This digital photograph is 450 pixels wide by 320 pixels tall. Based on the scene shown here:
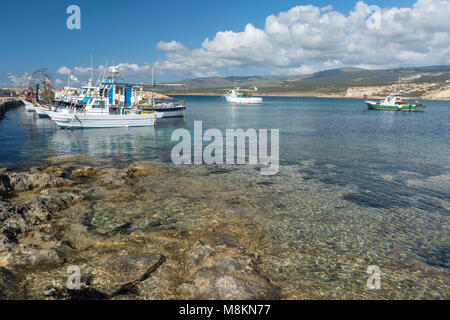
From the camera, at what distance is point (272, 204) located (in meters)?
13.4

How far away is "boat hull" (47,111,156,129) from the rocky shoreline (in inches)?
1253

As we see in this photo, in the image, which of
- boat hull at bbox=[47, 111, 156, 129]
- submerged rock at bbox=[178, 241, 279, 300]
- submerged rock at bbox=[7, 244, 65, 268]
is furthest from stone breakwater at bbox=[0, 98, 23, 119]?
submerged rock at bbox=[178, 241, 279, 300]

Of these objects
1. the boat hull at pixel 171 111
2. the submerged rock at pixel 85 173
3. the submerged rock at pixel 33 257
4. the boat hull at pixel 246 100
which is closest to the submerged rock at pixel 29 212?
the submerged rock at pixel 33 257

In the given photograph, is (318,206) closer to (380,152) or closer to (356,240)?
(356,240)

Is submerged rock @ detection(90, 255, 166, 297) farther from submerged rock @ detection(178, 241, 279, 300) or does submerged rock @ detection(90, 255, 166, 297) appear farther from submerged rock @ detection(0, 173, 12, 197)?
submerged rock @ detection(0, 173, 12, 197)

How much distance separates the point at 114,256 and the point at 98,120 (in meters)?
38.9

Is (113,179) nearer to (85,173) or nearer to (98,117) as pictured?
(85,173)

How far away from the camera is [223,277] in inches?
281

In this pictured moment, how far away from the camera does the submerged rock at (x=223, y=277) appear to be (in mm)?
6797

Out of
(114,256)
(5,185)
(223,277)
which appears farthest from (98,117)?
(223,277)

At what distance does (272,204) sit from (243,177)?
15.4ft

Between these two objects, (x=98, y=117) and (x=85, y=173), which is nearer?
(x=85, y=173)
